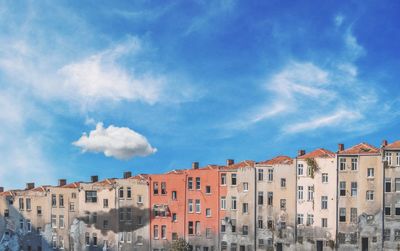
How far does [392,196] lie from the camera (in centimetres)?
7212

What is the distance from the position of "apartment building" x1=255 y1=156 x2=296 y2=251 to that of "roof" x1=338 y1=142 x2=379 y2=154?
7839 millimetres

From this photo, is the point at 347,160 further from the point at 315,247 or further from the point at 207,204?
the point at 207,204

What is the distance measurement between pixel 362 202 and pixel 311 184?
23.3 feet

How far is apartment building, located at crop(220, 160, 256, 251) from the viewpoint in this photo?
78.9 m

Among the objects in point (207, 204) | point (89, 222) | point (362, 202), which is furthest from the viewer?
point (89, 222)

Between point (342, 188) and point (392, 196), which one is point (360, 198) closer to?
point (342, 188)

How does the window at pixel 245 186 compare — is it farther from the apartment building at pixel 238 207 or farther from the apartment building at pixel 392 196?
the apartment building at pixel 392 196

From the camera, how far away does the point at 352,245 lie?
73.7 meters

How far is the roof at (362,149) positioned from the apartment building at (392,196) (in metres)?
1.47

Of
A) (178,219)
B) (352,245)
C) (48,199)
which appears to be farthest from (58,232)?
(352,245)

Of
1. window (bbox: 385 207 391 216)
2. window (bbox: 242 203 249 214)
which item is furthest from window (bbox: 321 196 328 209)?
window (bbox: 242 203 249 214)

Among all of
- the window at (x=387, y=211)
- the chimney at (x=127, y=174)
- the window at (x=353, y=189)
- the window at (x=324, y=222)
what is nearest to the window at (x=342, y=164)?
the window at (x=353, y=189)

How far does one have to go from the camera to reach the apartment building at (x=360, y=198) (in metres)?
72.6

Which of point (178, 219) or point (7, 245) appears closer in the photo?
point (178, 219)
